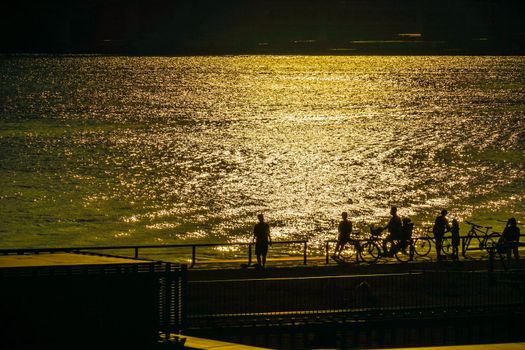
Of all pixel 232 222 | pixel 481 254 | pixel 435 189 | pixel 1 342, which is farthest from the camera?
pixel 435 189

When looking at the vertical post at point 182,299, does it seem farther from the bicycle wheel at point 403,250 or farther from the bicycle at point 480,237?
the bicycle at point 480,237

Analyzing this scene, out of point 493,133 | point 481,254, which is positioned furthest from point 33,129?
point 481,254

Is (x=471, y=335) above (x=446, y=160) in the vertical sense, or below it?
below

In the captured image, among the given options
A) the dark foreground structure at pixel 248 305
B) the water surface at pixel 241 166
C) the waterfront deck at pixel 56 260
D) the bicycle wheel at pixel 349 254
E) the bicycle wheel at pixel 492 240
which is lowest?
the dark foreground structure at pixel 248 305

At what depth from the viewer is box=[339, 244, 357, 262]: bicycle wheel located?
29.3m

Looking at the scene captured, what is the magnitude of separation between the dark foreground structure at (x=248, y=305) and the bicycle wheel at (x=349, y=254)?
2.51m

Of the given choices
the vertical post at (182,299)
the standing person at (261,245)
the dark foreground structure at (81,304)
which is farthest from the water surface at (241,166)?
the dark foreground structure at (81,304)

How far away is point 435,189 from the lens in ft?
251

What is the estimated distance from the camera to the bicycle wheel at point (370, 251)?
30.1 metres

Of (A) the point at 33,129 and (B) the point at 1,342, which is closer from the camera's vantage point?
(B) the point at 1,342

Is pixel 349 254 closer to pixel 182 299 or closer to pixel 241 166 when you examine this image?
pixel 182 299

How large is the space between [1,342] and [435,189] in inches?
2428

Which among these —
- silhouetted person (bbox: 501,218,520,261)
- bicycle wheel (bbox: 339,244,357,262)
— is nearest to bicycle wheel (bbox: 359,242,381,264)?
bicycle wheel (bbox: 339,244,357,262)

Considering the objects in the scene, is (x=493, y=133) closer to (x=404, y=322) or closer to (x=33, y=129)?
(x=33, y=129)
